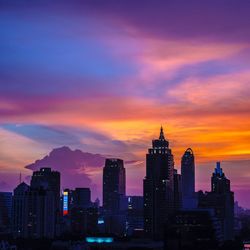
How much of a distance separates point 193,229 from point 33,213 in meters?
47.6

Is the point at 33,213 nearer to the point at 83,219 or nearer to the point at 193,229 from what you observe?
the point at 83,219

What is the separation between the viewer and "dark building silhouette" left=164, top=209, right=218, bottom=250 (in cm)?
10662

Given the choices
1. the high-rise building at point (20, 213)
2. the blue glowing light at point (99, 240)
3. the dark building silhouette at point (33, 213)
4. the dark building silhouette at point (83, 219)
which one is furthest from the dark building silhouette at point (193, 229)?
the dark building silhouette at point (83, 219)

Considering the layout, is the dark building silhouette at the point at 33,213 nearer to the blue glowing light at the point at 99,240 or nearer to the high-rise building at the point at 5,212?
→ the high-rise building at the point at 5,212

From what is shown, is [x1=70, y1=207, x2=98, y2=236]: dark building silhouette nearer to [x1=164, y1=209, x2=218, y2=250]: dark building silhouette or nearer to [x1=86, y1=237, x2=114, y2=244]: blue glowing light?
[x1=86, y1=237, x2=114, y2=244]: blue glowing light

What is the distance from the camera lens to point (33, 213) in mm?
144500

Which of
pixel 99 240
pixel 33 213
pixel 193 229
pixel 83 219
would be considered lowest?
pixel 99 240

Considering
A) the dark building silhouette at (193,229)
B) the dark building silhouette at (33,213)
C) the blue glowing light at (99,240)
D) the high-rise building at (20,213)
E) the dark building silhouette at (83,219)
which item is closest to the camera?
the dark building silhouette at (193,229)

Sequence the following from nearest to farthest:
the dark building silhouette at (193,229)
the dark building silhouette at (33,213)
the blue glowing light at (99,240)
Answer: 1. the dark building silhouette at (193,229)
2. the blue glowing light at (99,240)
3. the dark building silhouette at (33,213)

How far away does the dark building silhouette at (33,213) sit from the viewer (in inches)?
5605

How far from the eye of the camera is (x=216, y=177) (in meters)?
190

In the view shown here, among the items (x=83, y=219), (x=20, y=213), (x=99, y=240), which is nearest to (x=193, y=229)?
(x=99, y=240)

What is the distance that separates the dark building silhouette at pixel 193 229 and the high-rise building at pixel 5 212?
181ft

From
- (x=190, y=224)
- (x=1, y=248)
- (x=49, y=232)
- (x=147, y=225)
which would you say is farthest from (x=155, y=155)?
(x=1, y=248)
